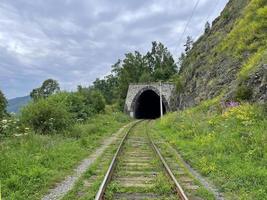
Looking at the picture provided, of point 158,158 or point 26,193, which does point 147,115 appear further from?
point 26,193

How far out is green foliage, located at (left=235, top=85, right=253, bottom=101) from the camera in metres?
19.2

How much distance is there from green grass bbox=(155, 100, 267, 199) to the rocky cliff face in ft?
6.09

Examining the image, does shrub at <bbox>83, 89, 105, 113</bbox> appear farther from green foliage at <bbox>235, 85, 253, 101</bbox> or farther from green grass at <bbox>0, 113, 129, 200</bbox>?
green grass at <bbox>0, 113, 129, 200</bbox>

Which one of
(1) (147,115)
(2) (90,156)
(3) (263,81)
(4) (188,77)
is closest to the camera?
(2) (90,156)

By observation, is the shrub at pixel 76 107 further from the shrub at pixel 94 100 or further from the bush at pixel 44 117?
the bush at pixel 44 117

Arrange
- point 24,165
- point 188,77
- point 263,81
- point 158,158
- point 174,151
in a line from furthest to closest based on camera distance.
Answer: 1. point 188,77
2. point 263,81
3. point 174,151
4. point 158,158
5. point 24,165

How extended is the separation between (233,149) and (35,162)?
20.4 feet

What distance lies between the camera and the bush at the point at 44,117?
1833 centimetres

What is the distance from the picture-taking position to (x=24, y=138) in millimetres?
14414

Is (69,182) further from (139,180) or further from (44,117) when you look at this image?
(44,117)

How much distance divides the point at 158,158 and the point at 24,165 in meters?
4.81

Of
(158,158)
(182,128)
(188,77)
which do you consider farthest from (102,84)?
(158,158)

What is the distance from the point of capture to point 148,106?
75.5 metres

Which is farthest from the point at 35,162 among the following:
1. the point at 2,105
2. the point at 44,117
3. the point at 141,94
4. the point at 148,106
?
the point at 148,106
